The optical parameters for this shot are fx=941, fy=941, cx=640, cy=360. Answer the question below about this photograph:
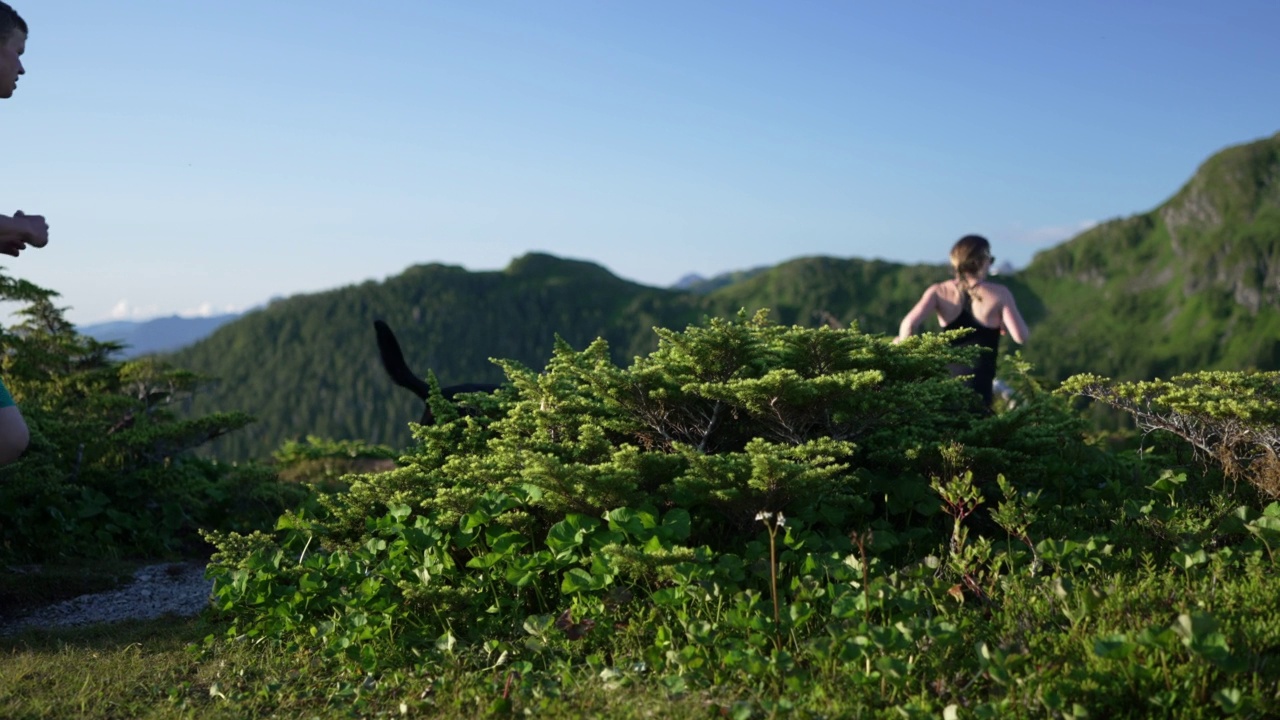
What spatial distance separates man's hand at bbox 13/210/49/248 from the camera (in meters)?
4.67

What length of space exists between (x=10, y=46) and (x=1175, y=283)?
19041cm

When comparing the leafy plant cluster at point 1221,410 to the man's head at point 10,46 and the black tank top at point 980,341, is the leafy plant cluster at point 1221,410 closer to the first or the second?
the black tank top at point 980,341

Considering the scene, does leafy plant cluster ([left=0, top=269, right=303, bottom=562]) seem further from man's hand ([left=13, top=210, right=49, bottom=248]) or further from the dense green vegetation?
man's hand ([left=13, top=210, right=49, bottom=248])

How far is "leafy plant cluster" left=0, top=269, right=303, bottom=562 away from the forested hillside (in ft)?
373

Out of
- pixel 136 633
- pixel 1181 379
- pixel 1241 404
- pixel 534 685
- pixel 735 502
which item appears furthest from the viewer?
pixel 1181 379

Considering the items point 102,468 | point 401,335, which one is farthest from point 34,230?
point 401,335

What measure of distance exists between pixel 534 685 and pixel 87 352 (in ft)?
33.0

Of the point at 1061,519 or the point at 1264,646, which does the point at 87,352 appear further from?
the point at 1264,646

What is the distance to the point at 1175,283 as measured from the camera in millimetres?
167375

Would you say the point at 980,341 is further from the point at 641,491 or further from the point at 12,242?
the point at 12,242

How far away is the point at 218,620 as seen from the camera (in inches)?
231

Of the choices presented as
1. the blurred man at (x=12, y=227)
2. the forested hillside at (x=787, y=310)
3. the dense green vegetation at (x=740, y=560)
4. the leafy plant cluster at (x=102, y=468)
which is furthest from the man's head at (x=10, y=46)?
the forested hillside at (x=787, y=310)

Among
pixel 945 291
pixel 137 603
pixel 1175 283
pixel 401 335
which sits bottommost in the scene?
pixel 401 335

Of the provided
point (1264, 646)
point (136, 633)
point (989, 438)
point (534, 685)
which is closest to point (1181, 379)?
point (989, 438)
